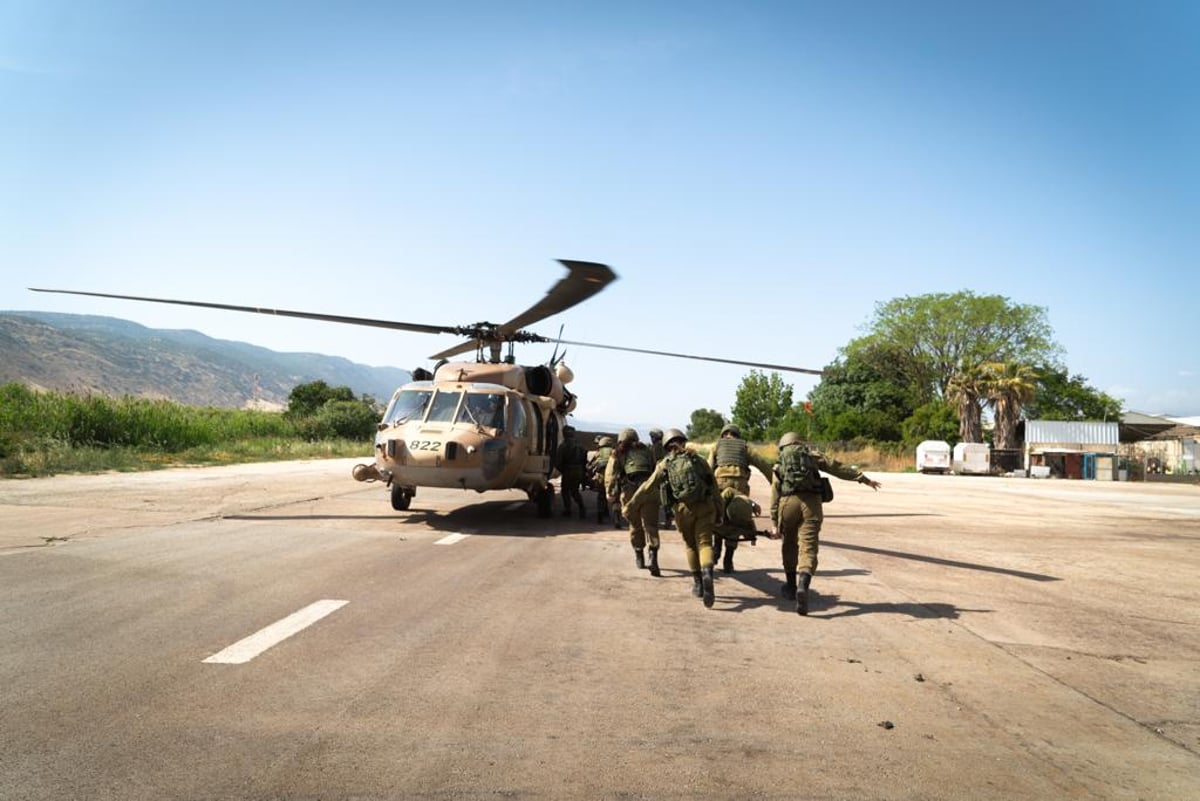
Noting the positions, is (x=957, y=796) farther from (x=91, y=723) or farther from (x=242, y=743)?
(x=91, y=723)

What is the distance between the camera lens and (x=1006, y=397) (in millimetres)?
51500

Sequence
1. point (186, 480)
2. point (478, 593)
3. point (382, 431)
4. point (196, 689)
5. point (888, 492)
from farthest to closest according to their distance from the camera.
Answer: point (888, 492) < point (186, 480) < point (382, 431) < point (478, 593) < point (196, 689)

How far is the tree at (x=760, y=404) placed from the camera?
280 feet

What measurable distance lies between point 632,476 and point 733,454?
1.28 meters

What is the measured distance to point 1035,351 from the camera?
61.1 metres

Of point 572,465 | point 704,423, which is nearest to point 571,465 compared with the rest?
point 572,465

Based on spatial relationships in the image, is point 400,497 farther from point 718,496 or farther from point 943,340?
point 943,340

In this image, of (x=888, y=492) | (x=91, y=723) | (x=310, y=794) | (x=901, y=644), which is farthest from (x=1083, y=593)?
(x=888, y=492)

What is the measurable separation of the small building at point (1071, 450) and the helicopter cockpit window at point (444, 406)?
4126 centimetres

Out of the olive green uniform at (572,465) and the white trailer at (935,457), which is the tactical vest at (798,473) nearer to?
the olive green uniform at (572,465)

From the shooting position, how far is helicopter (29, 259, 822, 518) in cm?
1181

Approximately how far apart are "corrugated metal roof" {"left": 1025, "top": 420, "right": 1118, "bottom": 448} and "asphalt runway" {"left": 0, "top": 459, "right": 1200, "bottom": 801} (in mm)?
45476

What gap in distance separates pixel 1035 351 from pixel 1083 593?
195ft

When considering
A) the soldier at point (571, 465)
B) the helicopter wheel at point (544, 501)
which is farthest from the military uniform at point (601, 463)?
the helicopter wheel at point (544, 501)
